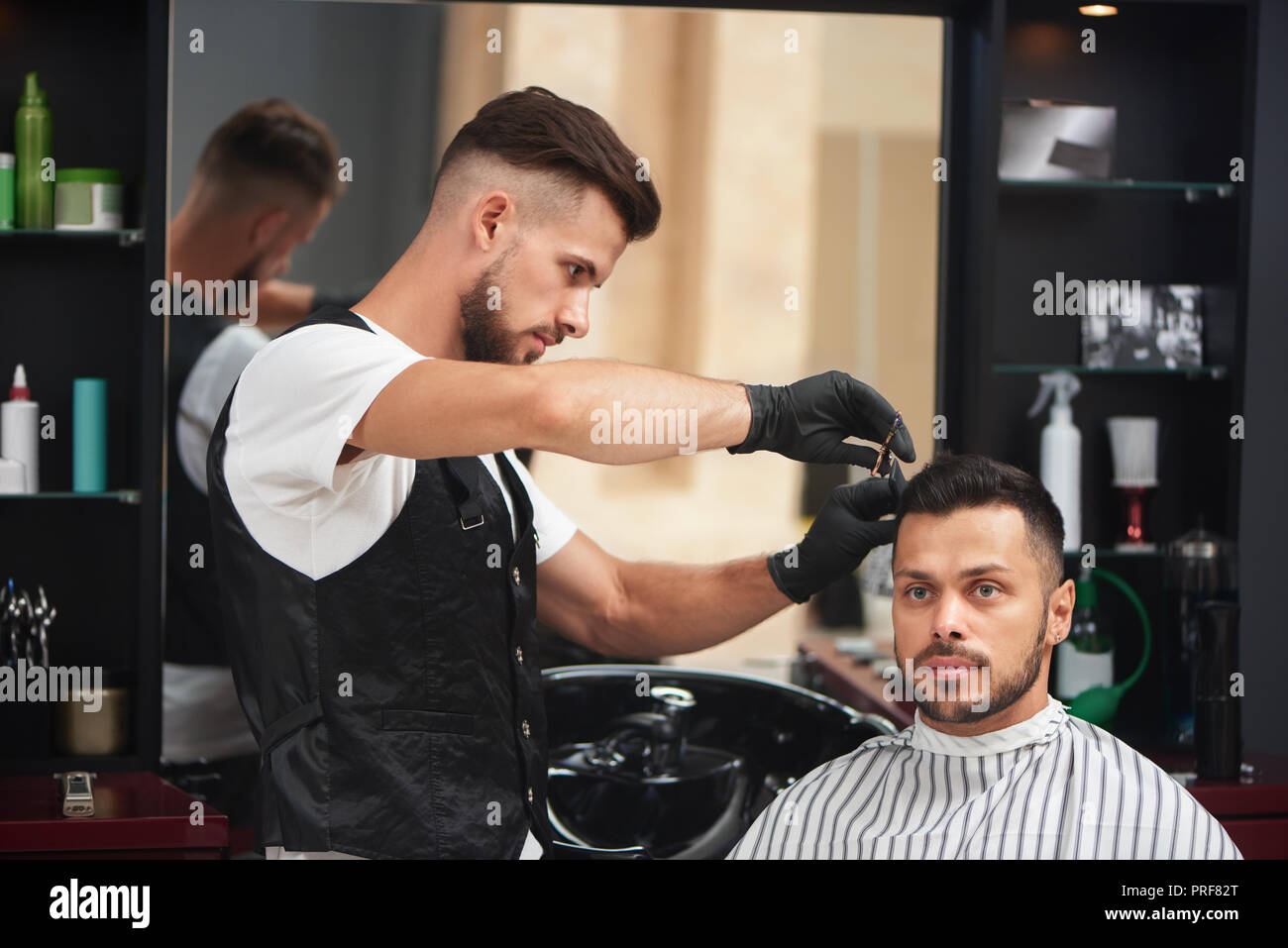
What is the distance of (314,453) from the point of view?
1.96 meters

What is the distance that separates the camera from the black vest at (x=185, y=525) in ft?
9.10

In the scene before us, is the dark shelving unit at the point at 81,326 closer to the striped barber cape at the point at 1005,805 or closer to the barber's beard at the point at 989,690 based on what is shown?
the striped barber cape at the point at 1005,805

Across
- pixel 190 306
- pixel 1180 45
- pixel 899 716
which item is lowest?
pixel 899 716

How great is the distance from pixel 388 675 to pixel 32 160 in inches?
58.3

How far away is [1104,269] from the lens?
304cm

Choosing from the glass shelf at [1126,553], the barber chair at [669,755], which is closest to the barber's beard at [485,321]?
the barber chair at [669,755]

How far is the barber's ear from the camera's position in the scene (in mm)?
2795

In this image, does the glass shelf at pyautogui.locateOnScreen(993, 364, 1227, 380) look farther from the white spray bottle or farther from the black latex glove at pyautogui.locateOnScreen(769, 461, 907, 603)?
the black latex glove at pyautogui.locateOnScreen(769, 461, 907, 603)

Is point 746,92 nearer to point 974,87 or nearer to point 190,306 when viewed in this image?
point 974,87

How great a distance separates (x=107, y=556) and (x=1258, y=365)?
2.89 meters

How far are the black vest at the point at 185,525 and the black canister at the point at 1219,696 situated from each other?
2277 millimetres

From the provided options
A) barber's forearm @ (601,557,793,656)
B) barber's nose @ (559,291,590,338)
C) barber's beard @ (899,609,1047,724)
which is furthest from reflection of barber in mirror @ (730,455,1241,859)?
barber's nose @ (559,291,590,338)

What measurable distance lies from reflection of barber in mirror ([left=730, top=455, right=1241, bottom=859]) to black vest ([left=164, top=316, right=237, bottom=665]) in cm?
155
